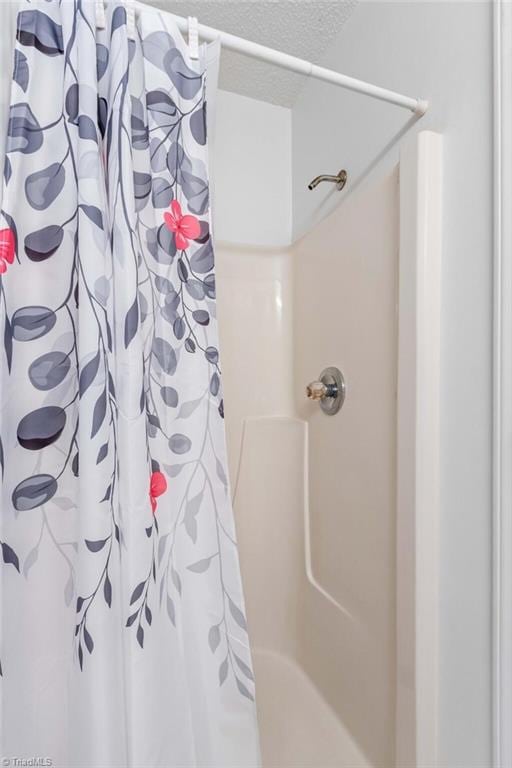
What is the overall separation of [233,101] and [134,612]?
177cm

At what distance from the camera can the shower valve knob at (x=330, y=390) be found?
1.14 meters

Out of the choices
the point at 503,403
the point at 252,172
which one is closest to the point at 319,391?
the point at 503,403

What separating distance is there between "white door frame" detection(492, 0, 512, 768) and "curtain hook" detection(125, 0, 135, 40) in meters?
0.60

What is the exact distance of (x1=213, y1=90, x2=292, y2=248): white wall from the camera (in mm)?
1569

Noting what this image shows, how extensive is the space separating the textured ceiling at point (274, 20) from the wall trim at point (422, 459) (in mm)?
698

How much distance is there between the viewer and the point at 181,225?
2.22ft

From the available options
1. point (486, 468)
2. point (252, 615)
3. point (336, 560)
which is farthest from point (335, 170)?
point (252, 615)

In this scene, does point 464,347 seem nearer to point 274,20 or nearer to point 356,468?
point 356,468

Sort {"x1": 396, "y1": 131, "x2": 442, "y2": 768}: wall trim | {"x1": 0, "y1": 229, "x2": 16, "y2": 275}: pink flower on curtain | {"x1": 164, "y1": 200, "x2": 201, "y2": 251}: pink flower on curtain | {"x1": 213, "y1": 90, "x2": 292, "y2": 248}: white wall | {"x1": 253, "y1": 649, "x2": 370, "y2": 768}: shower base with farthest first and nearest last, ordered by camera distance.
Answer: {"x1": 213, "y1": 90, "x2": 292, "y2": 248}: white wall → {"x1": 253, "y1": 649, "x2": 370, "y2": 768}: shower base → {"x1": 396, "y1": 131, "x2": 442, "y2": 768}: wall trim → {"x1": 164, "y1": 200, "x2": 201, "y2": 251}: pink flower on curtain → {"x1": 0, "y1": 229, "x2": 16, "y2": 275}: pink flower on curtain

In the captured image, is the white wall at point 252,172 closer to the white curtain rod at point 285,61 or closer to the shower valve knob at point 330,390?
the shower valve knob at point 330,390

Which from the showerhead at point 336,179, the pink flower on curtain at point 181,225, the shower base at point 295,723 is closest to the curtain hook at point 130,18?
the pink flower on curtain at point 181,225

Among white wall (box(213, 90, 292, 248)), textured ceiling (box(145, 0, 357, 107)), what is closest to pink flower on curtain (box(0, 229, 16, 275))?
textured ceiling (box(145, 0, 357, 107))

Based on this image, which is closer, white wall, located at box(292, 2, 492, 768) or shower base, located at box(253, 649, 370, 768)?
white wall, located at box(292, 2, 492, 768)

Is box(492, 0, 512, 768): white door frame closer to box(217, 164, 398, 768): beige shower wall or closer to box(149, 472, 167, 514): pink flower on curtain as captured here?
box(217, 164, 398, 768): beige shower wall
